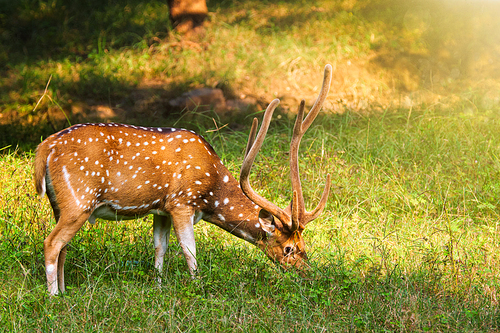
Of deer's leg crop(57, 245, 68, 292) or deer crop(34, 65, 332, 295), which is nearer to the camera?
deer crop(34, 65, 332, 295)

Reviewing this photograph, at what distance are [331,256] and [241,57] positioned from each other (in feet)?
21.2

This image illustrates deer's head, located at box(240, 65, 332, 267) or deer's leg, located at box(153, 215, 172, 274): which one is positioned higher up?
deer's head, located at box(240, 65, 332, 267)

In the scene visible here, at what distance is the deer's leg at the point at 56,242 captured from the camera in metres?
3.75

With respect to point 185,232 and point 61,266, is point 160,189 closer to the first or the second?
point 185,232

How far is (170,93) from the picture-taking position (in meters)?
9.15

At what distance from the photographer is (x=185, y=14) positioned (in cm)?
1088

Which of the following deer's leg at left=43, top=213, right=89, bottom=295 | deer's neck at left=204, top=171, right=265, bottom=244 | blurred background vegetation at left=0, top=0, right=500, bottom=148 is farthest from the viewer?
blurred background vegetation at left=0, top=0, right=500, bottom=148

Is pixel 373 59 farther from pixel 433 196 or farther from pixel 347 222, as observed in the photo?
pixel 347 222

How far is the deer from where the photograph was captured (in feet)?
12.5

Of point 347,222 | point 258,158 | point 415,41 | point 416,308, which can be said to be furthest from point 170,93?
point 416,308

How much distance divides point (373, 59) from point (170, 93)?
4232 mm

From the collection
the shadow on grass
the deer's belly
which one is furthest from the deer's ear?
the shadow on grass

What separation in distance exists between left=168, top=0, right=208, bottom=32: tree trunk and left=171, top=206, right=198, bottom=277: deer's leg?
24.2 ft

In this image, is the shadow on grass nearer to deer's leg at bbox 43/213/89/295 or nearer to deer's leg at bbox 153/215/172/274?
deer's leg at bbox 153/215/172/274
